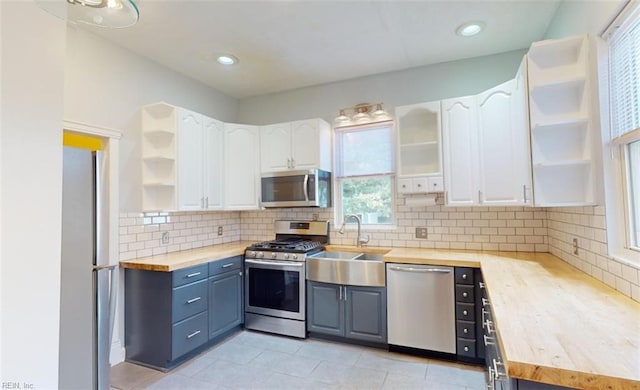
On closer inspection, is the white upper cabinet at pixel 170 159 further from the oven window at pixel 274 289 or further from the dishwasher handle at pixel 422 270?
the dishwasher handle at pixel 422 270

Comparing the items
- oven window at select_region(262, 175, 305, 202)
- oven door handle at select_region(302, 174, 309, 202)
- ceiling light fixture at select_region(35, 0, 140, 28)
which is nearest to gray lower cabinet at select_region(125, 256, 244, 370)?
oven window at select_region(262, 175, 305, 202)

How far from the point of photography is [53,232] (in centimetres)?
145

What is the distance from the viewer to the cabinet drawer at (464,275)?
260cm

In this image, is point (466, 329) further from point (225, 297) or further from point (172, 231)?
point (172, 231)

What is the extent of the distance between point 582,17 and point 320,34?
6.00 feet

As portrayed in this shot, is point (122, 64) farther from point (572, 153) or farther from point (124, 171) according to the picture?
point (572, 153)

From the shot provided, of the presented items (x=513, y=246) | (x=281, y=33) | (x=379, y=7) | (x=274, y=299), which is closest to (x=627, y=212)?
(x=513, y=246)

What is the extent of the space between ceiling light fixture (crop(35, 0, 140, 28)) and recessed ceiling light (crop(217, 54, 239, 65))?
169 centimetres

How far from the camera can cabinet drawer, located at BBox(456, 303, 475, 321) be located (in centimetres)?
259

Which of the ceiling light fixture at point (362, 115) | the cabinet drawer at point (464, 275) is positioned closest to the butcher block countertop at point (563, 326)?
the cabinet drawer at point (464, 275)

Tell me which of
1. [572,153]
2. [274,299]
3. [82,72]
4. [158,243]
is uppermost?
[82,72]

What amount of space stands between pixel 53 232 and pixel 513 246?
11.5 ft

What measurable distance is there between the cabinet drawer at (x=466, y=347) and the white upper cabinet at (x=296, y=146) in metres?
2.17

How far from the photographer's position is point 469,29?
2.65 metres
